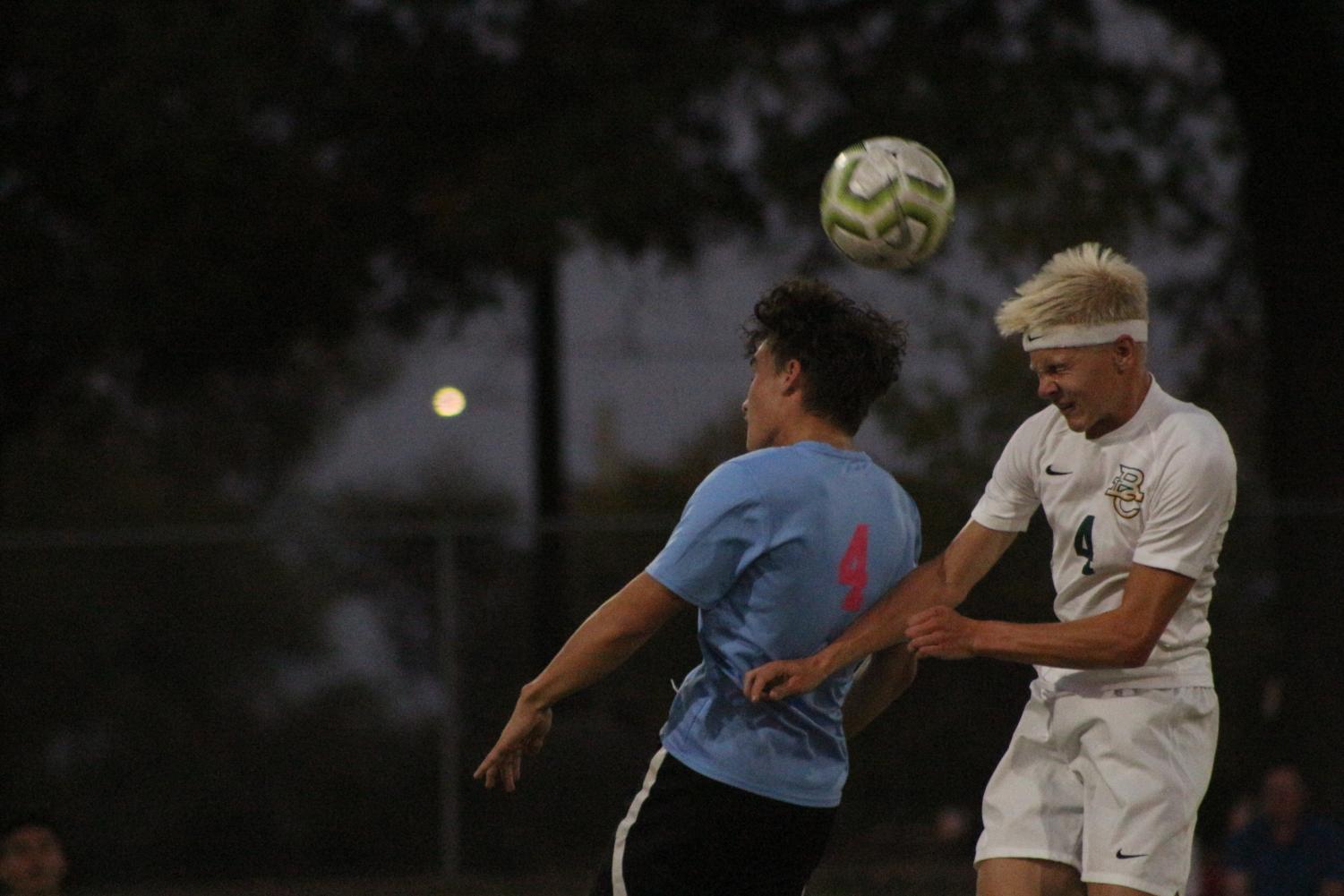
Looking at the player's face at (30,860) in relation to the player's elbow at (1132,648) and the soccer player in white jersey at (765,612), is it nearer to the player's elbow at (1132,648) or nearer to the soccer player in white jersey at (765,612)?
the soccer player in white jersey at (765,612)

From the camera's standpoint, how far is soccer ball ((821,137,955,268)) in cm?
541

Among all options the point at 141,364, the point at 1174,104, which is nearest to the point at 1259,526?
the point at 1174,104

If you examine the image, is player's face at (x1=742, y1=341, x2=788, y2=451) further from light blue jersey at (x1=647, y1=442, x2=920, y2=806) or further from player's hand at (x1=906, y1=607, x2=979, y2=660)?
player's hand at (x1=906, y1=607, x2=979, y2=660)

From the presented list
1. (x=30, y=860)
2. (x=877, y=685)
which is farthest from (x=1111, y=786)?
(x=30, y=860)

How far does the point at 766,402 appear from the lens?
409 centimetres

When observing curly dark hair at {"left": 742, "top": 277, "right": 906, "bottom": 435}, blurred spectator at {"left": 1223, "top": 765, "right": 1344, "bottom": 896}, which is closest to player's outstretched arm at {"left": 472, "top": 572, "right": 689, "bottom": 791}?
curly dark hair at {"left": 742, "top": 277, "right": 906, "bottom": 435}

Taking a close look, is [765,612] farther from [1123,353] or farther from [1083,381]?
[1123,353]

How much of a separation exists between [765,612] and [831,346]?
0.60 meters

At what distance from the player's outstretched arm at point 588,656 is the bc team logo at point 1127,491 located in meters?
1.26

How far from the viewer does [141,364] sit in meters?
15.2

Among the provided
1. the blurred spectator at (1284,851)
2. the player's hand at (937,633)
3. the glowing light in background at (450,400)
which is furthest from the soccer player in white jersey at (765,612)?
the glowing light in background at (450,400)

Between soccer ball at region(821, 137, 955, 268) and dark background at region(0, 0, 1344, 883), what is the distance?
6065 mm

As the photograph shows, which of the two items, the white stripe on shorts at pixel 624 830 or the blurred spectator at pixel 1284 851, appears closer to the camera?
the white stripe on shorts at pixel 624 830

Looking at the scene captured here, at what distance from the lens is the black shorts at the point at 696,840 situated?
385 centimetres
